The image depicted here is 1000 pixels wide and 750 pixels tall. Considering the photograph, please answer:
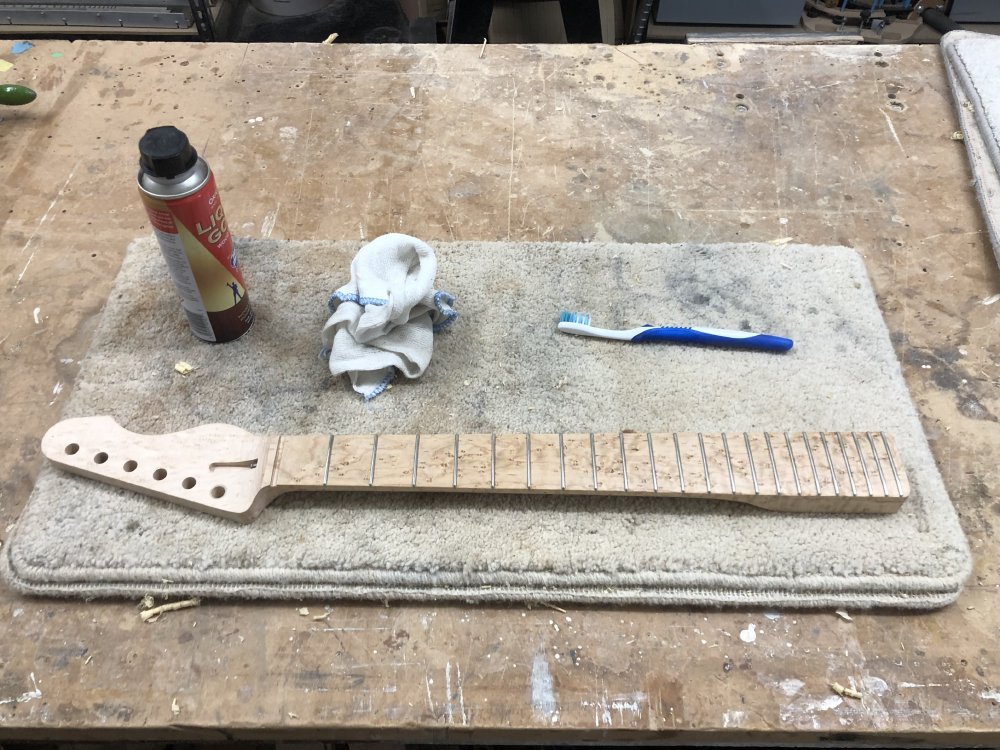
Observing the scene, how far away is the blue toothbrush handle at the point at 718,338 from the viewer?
2.58ft

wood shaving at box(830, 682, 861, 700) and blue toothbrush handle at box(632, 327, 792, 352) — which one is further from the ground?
blue toothbrush handle at box(632, 327, 792, 352)

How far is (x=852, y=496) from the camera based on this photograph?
0.65 metres

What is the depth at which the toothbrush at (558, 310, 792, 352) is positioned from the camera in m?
0.79

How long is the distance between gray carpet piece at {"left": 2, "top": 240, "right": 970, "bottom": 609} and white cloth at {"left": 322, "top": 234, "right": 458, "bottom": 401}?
0.9 inches

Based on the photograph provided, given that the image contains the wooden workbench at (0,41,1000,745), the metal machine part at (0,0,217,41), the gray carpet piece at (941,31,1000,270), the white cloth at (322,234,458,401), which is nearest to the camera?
the wooden workbench at (0,41,1000,745)

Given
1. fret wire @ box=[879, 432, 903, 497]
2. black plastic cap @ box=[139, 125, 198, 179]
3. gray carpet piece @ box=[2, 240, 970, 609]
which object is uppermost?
black plastic cap @ box=[139, 125, 198, 179]

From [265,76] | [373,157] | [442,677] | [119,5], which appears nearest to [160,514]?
[442,677]

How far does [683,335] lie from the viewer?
0.80 m

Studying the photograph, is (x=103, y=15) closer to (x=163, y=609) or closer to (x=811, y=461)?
(x=163, y=609)

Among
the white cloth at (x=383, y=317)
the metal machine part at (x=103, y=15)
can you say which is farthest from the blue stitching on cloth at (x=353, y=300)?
the metal machine part at (x=103, y=15)

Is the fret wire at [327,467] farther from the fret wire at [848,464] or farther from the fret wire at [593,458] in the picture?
the fret wire at [848,464]

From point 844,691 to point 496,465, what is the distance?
1.16ft

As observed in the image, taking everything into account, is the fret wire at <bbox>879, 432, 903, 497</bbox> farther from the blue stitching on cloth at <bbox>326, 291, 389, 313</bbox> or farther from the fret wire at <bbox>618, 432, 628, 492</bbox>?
the blue stitching on cloth at <bbox>326, 291, 389, 313</bbox>

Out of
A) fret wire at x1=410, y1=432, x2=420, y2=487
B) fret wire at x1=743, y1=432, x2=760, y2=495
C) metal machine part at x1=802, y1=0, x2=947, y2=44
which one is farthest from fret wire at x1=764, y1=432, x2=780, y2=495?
metal machine part at x1=802, y1=0, x2=947, y2=44
